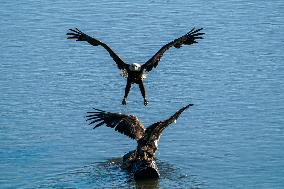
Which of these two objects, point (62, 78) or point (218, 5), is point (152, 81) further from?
point (218, 5)

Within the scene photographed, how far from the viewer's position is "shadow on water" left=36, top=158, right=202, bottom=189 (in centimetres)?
2692

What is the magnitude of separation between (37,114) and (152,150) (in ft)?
18.2

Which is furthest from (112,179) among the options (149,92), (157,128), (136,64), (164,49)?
(149,92)

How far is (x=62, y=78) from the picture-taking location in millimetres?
35656

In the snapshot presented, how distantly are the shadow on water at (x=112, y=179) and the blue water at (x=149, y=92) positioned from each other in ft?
0.09

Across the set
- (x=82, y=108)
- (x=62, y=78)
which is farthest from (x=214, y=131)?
(x=62, y=78)

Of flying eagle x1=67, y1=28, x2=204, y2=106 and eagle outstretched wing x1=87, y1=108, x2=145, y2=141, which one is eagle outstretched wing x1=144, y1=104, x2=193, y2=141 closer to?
eagle outstretched wing x1=87, y1=108, x2=145, y2=141

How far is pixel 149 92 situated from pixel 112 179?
23.0 ft

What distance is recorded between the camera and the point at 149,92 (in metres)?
34.0

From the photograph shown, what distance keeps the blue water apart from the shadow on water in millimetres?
27

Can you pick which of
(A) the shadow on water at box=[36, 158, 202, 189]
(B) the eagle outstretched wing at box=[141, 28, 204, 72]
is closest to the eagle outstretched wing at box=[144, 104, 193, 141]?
(A) the shadow on water at box=[36, 158, 202, 189]

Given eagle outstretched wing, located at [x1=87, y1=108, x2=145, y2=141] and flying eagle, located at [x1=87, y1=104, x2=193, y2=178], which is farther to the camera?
eagle outstretched wing, located at [x1=87, y1=108, x2=145, y2=141]

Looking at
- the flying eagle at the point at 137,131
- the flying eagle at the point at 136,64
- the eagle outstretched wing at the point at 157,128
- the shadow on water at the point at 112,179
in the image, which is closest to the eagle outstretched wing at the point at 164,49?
the flying eagle at the point at 136,64

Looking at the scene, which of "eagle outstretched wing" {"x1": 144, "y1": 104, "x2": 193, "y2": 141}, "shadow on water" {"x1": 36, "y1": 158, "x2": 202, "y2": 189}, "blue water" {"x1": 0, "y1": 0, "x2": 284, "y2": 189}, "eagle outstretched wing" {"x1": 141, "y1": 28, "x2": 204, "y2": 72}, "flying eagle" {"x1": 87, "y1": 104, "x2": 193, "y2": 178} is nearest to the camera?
"shadow on water" {"x1": 36, "y1": 158, "x2": 202, "y2": 189}
